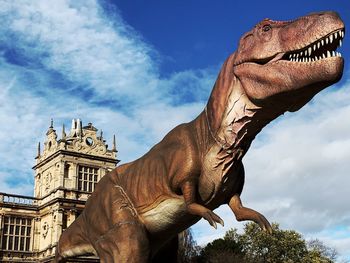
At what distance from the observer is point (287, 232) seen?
38.1 meters

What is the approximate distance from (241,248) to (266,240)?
6.13ft

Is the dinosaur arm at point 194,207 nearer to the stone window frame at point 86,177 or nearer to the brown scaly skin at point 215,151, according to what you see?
the brown scaly skin at point 215,151

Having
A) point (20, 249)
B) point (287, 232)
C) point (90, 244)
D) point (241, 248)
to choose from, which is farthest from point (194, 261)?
point (90, 244)

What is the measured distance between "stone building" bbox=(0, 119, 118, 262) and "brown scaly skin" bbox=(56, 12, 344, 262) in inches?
1146

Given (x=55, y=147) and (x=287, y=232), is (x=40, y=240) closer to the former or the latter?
(x=55, y=147)

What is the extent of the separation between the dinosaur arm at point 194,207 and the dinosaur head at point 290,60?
971 millimetres

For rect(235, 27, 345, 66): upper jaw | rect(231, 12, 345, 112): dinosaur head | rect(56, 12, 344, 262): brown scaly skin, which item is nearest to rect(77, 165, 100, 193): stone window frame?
rect(56, 12, 344, 262): brown scaly skin

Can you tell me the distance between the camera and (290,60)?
13.9ft

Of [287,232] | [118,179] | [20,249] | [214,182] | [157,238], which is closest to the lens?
[214,182]

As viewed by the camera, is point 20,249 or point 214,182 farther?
point 20,249

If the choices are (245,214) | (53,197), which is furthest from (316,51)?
(53,197)

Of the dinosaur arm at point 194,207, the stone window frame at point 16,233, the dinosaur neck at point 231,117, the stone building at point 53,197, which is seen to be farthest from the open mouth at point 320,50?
the stone window frame at point 16,233

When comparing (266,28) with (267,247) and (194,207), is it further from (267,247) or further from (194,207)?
(267,247)

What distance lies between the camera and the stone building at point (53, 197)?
114 ft
